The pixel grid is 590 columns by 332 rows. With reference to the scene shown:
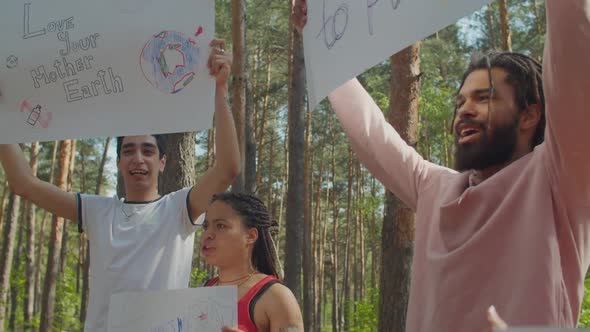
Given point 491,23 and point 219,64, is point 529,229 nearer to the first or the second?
point 219,64

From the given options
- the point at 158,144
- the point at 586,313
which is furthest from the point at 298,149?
the point at 158,144

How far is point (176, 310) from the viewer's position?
2.21 m

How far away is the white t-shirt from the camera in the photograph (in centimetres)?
262

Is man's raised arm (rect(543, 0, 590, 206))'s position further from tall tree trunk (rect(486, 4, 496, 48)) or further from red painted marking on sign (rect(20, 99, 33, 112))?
tall tree trunk (rect(486, 4, 496, 48))

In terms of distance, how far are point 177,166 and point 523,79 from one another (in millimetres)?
3974

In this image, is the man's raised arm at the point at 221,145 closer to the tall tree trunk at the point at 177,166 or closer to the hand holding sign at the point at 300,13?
the hand holding sign at the point at 300,13

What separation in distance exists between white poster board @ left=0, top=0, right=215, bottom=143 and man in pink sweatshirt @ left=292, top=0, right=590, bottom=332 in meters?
1.08

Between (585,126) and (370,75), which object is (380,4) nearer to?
(585,126)

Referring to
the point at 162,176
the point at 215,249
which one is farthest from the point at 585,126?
the point at 162,176

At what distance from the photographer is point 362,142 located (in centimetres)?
200

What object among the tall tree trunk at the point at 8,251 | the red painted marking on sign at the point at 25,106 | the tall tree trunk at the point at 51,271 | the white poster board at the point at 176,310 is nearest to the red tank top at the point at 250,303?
the white poster board at the point at 176,310

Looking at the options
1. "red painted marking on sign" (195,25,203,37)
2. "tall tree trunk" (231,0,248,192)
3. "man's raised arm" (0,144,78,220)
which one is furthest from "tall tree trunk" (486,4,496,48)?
"man's raised arm" (0,144,78,220)

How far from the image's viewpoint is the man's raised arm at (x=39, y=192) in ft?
9.41

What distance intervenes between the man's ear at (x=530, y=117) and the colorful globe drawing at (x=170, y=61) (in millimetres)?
1445
